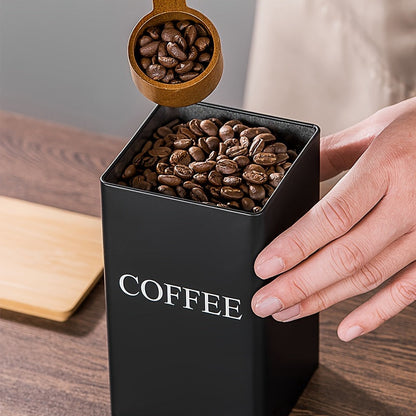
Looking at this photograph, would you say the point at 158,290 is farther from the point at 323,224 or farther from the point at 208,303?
the point at 323,224

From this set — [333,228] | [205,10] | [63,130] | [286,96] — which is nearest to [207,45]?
[333,228]

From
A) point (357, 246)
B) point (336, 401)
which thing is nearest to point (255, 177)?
point (357, 246)

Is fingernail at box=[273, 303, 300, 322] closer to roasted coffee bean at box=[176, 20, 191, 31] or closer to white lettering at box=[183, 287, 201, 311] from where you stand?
white lettering at box=[183, 287, 201, 311]

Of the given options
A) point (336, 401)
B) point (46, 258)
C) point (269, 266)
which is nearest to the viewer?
point (269, 266)

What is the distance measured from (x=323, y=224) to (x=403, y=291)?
5.1 inches

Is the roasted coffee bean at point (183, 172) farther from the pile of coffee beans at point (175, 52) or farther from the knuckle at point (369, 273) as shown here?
the knuckle at point (369, 273)

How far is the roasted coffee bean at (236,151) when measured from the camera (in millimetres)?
757

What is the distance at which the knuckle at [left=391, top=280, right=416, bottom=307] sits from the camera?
2.68ft

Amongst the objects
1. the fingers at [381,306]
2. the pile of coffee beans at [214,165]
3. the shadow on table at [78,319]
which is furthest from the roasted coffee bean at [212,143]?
the shadow on table at [78,319]

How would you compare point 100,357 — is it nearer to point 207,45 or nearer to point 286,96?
point 207,45

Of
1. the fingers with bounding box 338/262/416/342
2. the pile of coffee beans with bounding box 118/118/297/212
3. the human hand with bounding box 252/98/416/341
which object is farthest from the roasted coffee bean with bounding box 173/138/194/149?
the fingers with bounding box 338/262/416/342

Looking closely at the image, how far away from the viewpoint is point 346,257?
76cm

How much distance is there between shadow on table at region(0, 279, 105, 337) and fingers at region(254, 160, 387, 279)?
33 centimetres

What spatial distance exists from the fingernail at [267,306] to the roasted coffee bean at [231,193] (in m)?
0.09
